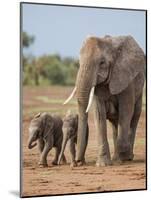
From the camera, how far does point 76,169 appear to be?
20.2 feet

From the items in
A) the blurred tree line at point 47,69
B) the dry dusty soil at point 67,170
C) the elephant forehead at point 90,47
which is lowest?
the dry dusty soil at point 67,170

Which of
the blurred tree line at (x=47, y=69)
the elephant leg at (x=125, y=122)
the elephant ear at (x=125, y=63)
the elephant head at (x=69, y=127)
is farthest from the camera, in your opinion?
the elephant leg at (x=125, y=122)

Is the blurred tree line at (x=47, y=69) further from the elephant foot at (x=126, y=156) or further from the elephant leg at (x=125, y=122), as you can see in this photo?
the elephant foot at (x=126, y=156)

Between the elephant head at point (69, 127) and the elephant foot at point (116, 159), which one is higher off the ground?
the elephant head at point (69, 127)

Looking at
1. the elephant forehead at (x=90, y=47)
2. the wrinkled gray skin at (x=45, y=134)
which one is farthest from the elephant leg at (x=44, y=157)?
the elephant forehead at (x=90, y=47)

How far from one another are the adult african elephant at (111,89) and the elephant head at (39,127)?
0.24 meters

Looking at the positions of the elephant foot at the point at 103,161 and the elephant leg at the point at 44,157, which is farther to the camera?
the elephant foot at the point at 103,161

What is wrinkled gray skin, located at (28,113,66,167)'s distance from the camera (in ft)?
19.8

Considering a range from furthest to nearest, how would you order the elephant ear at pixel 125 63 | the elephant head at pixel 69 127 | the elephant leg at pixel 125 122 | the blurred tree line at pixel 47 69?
the elephant leg at pixel 125 122, the elephant ear at pixel 125 63, the elephant head at pixel 69 127, the blurred tree line at pixel 47 69

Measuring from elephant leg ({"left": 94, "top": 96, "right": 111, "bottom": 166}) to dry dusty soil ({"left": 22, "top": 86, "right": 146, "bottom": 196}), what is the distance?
0.13 feet

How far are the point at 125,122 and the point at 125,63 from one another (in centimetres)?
45

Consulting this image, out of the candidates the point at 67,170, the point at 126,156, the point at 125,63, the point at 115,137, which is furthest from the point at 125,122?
the point at 67,170

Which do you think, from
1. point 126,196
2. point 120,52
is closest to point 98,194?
point 126,196

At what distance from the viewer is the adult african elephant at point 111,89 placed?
613 centimetres
